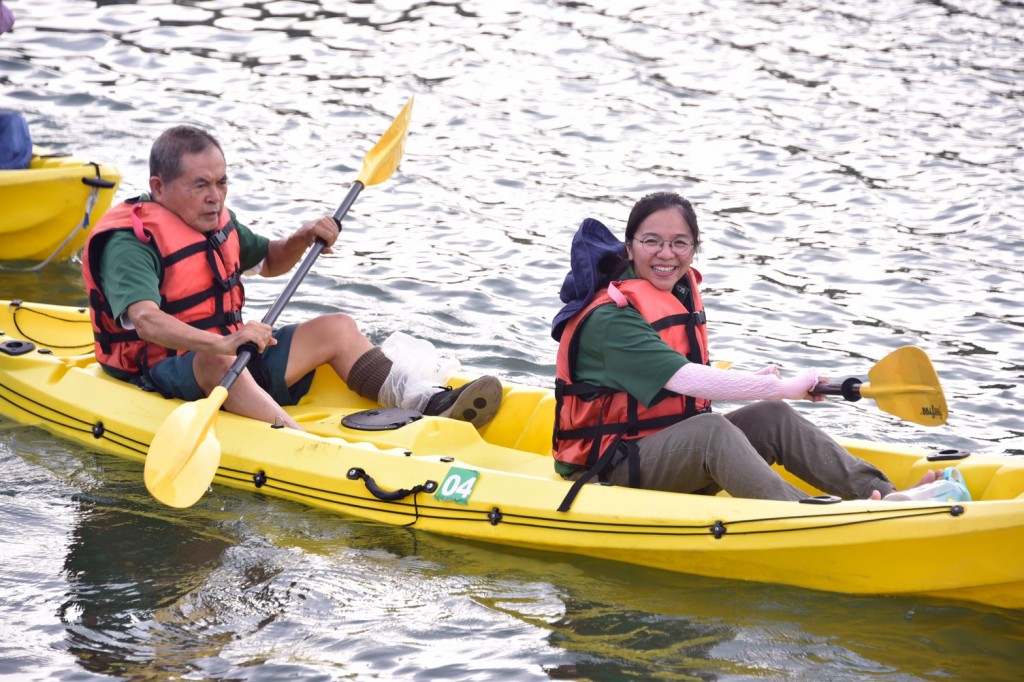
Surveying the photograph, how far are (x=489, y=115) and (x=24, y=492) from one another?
586 centimetres

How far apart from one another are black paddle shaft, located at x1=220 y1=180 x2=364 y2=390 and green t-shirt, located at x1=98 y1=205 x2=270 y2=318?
14.2 inches

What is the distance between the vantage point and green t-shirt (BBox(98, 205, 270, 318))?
15.2 ft

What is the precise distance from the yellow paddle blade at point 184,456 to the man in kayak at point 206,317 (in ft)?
0.83

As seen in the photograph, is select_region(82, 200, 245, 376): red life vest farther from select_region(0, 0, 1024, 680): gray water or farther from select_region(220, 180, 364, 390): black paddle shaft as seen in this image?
select_region(0, 0, 1024, 680): gray water

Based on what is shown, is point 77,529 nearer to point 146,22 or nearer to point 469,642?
point 469,642

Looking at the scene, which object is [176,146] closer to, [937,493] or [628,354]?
[628,354]

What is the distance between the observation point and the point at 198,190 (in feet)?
15.7

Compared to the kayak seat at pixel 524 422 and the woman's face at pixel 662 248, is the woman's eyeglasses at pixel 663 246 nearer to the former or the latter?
the woman's face at pixel 662 248

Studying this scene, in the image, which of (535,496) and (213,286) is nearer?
(535,496)

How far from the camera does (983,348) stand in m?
6.51

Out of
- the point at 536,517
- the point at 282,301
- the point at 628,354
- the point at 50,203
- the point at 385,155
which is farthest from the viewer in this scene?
the point at 50,203

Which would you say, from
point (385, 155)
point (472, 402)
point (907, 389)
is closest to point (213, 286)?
point (472, 402)

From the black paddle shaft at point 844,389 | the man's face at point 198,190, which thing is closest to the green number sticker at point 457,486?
the black paddle shaft at point 844,389

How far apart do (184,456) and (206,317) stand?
719mm
